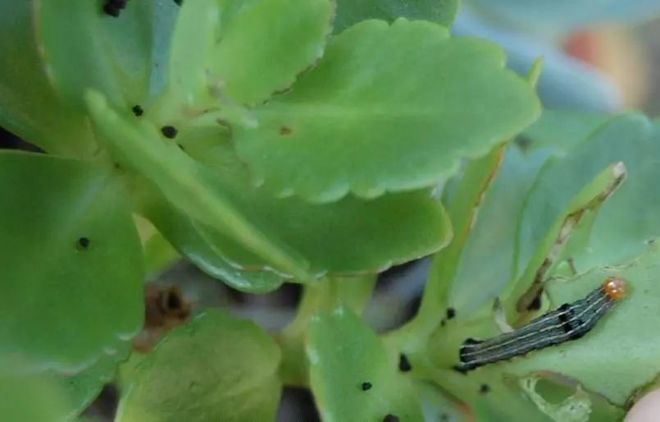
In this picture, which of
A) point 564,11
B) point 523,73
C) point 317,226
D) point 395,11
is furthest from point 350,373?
point 564,11

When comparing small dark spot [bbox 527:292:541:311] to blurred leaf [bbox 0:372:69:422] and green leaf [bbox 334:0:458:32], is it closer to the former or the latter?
green leaf [bbox 334:0:458:32]

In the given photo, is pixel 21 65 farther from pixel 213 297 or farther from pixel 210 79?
pixel 213 297

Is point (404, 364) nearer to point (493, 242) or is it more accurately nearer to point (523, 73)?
point (493, 242)

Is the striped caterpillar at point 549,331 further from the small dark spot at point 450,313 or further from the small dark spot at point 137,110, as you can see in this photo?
the small dark spot at point 137,110

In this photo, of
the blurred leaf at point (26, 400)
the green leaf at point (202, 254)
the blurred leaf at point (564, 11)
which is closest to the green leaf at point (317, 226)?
the green leaf at point (202, 254)

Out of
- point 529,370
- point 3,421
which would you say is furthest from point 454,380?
point 3,421

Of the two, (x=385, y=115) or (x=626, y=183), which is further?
(x=626, y=183)
